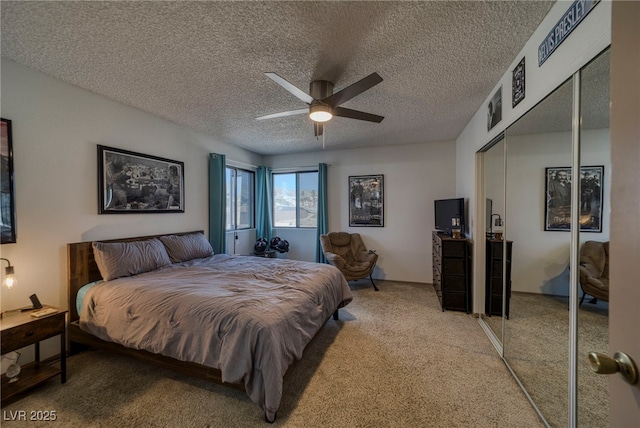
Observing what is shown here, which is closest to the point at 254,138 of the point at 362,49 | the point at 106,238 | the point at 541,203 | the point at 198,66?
the point at 198,66

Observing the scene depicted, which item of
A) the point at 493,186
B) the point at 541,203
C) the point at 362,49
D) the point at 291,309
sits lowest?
the point at 291,309

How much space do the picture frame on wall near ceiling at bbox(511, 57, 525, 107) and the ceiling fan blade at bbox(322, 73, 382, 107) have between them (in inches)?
45.4

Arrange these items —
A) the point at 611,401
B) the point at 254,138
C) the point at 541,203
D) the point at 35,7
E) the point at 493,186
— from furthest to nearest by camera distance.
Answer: the point at 254,138 → the point at 493,186 → the point at 541,203 → the point at 35,7 → the point at 611,401

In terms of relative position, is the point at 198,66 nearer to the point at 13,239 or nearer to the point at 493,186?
the point at 13,239

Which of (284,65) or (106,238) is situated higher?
(284,65)

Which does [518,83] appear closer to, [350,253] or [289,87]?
[289,87]

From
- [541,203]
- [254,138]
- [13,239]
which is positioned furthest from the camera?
[254,138]

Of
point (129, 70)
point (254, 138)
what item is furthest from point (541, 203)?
point (254, 138)

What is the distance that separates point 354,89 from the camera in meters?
2.02

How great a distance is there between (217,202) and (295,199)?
1.88 meters

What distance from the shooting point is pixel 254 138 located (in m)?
4.39

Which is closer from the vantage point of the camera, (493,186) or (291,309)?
(291,309)

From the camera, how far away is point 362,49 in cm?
196

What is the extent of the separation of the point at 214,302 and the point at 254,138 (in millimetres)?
3224
